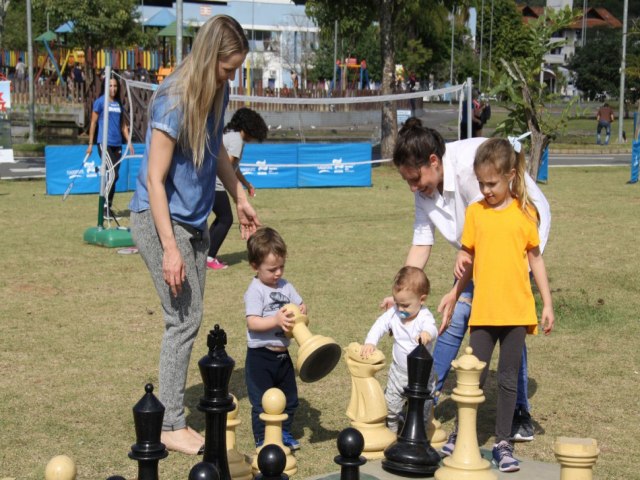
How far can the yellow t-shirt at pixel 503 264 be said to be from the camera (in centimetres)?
441

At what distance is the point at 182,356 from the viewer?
4660mm

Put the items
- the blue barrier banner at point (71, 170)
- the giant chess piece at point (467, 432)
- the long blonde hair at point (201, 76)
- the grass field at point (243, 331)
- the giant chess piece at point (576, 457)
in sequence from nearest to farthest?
the giant chess piece at point (576, 457), the giant chess piece at point (467, 432), the long blonde hair at point (201, 76), the grass field at point (243, 331), the blue barrier banner at point (71, 170)

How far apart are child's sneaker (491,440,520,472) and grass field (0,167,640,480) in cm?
40

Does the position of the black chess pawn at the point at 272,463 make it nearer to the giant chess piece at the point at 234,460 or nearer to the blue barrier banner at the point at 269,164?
the giant chess piece at the point at 234,460

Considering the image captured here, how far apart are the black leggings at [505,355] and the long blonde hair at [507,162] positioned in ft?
1.78

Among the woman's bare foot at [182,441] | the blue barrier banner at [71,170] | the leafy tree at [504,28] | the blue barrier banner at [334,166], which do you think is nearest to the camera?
the woman's bare foot at [182,441]

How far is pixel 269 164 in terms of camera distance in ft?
57.8

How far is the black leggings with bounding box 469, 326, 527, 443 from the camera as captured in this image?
14.8ft

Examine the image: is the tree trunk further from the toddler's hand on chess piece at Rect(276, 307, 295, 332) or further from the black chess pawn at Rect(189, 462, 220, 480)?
the black chess pawn at Rect(189, 462, 220, 480)

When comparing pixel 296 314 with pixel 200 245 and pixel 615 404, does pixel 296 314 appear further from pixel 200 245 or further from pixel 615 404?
pixel 615 404

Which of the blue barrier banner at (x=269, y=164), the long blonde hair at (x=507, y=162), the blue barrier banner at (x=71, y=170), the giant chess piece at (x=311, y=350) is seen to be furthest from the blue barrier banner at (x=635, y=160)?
the giant chess piece at (x=311, y=350)

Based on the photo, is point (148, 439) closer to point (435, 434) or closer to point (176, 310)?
point (176, 310)

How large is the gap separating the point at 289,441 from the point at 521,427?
1.18 meters

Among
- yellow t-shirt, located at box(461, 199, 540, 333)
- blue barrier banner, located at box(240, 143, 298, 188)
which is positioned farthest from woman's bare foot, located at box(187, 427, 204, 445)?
blue barrier banner, located at box(240, 143, 298, 188)
